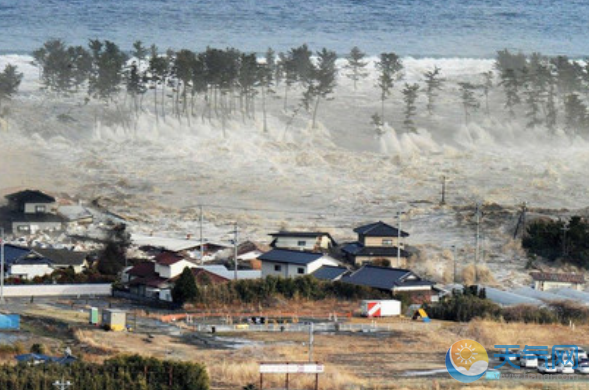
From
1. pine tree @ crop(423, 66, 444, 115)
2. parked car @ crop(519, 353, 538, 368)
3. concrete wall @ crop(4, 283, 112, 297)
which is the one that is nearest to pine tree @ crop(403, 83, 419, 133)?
pine tree @ crop(423, 66, 444, 115)

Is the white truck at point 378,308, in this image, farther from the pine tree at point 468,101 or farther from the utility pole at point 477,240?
the pine tree at point 468,101

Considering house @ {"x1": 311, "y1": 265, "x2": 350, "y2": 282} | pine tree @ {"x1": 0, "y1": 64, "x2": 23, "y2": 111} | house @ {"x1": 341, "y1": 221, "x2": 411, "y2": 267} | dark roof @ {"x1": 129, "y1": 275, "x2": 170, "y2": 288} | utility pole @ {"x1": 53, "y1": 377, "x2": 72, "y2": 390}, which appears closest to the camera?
utility pole @ {"x1": 53, "y1": 377, "x2": 72, "y2": 390}

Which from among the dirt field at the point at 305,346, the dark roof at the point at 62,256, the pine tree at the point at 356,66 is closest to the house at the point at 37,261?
the dark roof at the point at 62,256

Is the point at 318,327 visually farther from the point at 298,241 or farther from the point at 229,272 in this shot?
the point at 298,241

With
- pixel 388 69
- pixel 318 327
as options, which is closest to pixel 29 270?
pixel 318 327

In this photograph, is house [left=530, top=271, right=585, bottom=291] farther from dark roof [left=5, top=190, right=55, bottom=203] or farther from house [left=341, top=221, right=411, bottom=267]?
dark roof [left=5, top=190, right=55, bottom=203]

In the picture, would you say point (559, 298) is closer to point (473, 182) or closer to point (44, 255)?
point (44, 255)
